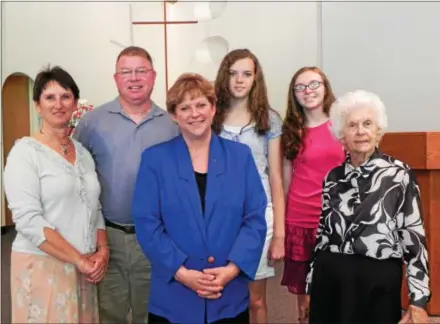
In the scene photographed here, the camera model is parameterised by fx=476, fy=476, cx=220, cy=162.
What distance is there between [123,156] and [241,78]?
0.63 m

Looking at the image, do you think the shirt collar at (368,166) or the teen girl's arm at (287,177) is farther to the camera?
the teen girl's arm at (287,177)

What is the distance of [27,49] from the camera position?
5.16 metres

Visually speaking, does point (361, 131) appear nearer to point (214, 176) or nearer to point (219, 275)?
point (214, 176)

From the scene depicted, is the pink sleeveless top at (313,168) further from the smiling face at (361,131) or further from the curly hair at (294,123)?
the smiling face at (361,131)

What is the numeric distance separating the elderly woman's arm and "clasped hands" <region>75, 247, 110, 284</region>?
0.12 m

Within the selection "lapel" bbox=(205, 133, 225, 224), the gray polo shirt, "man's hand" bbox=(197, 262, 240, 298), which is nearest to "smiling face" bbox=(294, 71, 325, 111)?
the gray polo shirt

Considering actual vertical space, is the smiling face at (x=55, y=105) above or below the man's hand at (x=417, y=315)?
above

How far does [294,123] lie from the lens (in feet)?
7.55

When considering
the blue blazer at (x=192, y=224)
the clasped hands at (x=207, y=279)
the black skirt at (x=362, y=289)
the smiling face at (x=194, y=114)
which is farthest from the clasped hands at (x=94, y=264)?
the black skirt at (x=362, y=289)

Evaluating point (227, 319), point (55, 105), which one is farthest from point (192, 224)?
point (55, 105)

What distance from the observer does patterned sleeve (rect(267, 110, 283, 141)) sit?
7.19 feet

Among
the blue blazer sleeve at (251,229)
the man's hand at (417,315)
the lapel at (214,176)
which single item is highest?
the lapel at (214,176)

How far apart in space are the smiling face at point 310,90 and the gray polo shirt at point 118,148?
0.64 meters

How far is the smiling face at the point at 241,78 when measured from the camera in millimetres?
2166
